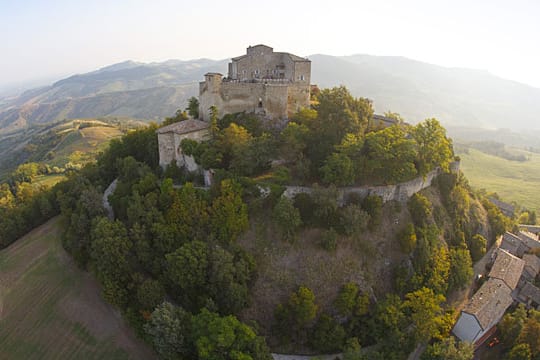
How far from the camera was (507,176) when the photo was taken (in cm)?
15075

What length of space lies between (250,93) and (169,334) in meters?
34.2

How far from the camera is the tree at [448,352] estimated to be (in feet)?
99.8

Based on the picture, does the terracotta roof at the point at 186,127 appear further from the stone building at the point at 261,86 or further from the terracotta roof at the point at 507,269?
the terracotta roof at the point at 507,269

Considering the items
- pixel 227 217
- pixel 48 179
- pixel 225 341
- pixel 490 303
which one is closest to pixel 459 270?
pixel 490 303

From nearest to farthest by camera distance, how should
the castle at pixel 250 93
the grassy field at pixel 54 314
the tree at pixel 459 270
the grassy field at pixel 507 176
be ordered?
1. the grassy field at pixel 54 314
2. the tree at pixel 459 270
3. the castle at pixel 250 93
4. the grassy field at pixel 507 176

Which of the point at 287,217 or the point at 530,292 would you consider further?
the point at 530,292

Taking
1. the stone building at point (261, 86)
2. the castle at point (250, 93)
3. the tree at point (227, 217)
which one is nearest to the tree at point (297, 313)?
the tree at point (227, 217)

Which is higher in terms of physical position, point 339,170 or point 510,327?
point 339,170

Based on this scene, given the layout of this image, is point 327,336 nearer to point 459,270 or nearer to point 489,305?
point 489,305

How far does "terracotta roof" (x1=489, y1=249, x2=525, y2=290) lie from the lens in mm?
42062

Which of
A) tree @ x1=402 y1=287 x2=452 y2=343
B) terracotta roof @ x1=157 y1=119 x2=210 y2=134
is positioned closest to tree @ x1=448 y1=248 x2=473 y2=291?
tree @ x1=402 y1=287 x2=452 y2=343

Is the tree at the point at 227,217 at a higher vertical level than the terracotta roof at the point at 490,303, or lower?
higher

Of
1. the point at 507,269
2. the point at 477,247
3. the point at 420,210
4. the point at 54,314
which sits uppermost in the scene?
the point at 420,210

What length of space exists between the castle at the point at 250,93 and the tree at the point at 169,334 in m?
20.8
